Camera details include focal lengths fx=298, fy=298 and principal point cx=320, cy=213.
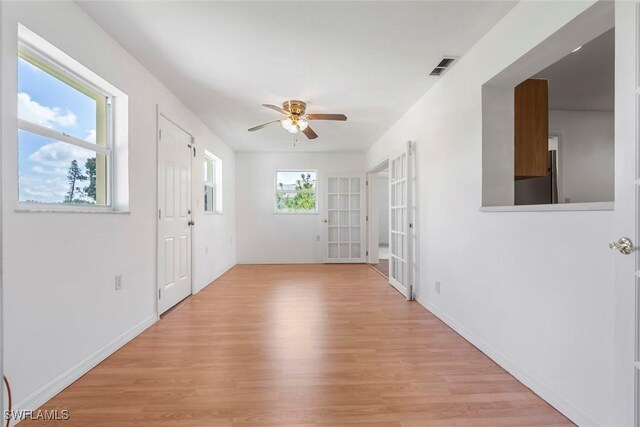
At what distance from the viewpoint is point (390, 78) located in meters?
2.95

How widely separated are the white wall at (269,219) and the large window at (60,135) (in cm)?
401

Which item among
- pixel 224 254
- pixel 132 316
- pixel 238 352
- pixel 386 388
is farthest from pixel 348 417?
pixel 224 254

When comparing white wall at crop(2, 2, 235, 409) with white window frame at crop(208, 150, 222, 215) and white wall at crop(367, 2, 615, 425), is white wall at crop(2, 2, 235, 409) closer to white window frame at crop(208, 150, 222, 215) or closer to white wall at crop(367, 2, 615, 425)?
white window frame at crop(208, 150, 222, 215)

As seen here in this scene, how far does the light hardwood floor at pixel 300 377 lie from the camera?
5.05 feet

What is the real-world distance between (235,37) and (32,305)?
2.13 meters

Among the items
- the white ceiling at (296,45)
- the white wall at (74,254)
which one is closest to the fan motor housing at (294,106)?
the white ceiling at (296,45)

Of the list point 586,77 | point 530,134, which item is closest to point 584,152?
point 586,77

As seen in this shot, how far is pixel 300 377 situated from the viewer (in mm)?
1881

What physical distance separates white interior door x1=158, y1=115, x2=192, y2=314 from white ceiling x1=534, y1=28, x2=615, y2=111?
383 centimetres

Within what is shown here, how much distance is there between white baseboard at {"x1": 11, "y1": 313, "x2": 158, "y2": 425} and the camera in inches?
61.0

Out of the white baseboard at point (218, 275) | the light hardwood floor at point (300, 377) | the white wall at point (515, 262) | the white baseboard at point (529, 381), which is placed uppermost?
the white wall at point (515, 262)

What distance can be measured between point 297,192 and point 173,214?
3382mm

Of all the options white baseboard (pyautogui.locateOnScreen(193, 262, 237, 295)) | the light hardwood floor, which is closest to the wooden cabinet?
the light hardwood floor

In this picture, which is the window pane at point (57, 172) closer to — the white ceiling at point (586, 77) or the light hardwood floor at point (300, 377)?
the light hardwood floor at point (300, 377)
